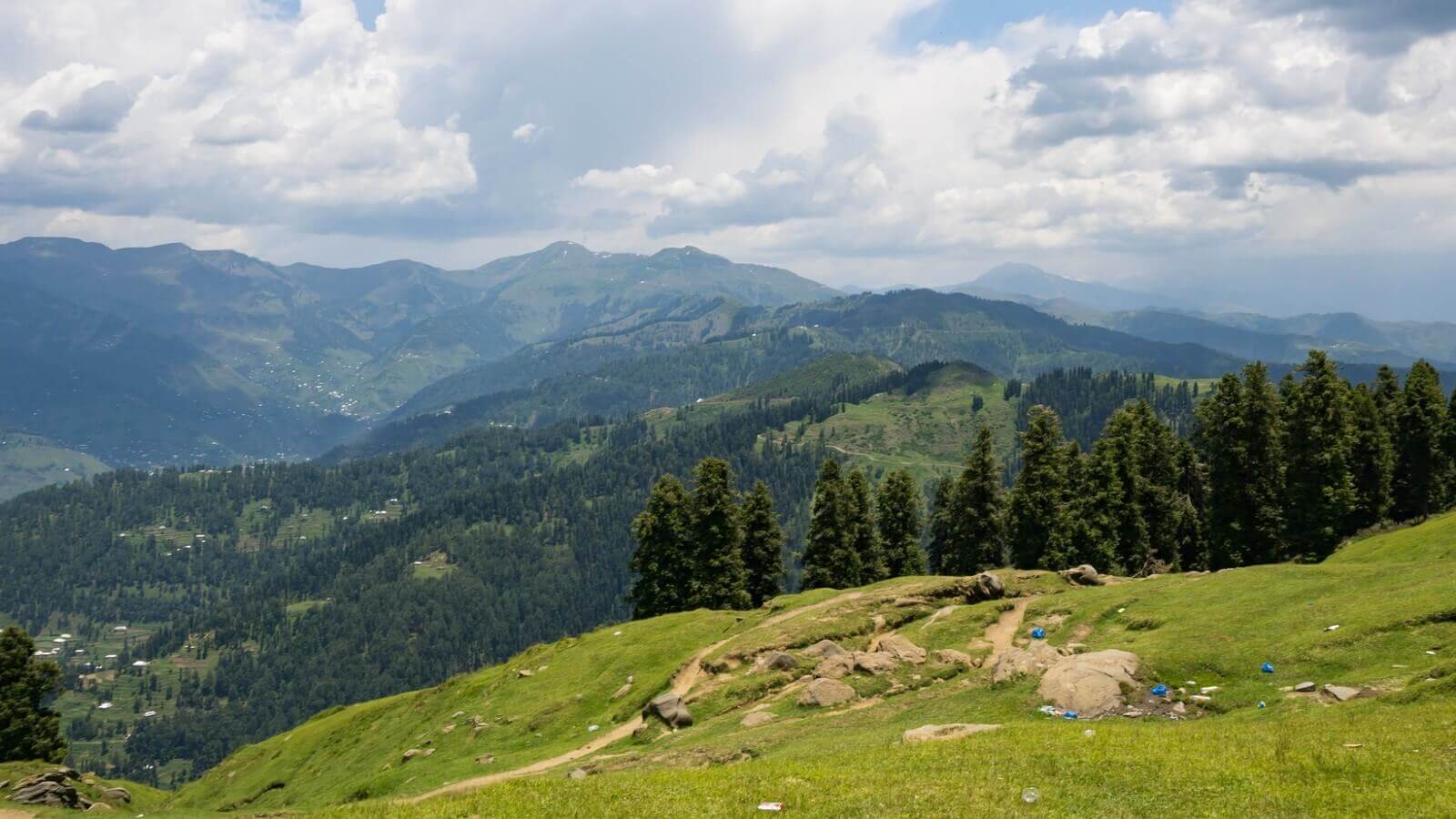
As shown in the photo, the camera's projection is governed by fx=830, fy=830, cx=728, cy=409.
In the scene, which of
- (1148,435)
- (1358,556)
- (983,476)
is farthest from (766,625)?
(1148,435)

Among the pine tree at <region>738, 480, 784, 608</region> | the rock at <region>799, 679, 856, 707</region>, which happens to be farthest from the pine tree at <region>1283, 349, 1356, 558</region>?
the rock at <region>799, 679, 856, 707</region>

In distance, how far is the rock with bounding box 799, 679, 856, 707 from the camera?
42.8 meters

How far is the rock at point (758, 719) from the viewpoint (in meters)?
41.6

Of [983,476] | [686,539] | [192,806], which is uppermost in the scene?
[983,476]

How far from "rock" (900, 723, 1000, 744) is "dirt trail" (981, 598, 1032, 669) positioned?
48.0 feet

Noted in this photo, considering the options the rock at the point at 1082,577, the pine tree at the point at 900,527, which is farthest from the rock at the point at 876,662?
the pine tree at the point at 900,527

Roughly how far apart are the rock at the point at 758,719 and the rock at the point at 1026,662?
37.1ft

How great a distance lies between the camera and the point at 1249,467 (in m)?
76.4

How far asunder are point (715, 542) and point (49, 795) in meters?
57.6

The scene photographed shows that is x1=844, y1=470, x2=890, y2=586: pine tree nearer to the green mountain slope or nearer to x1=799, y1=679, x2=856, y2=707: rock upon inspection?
the green mountain slope

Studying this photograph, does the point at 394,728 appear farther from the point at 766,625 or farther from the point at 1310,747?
the point at 1310,747

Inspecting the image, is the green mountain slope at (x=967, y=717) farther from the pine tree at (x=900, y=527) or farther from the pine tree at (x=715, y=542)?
the pine tree at (x=900, y=527)

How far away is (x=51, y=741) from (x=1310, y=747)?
95918 mm

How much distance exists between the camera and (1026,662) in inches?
1553
